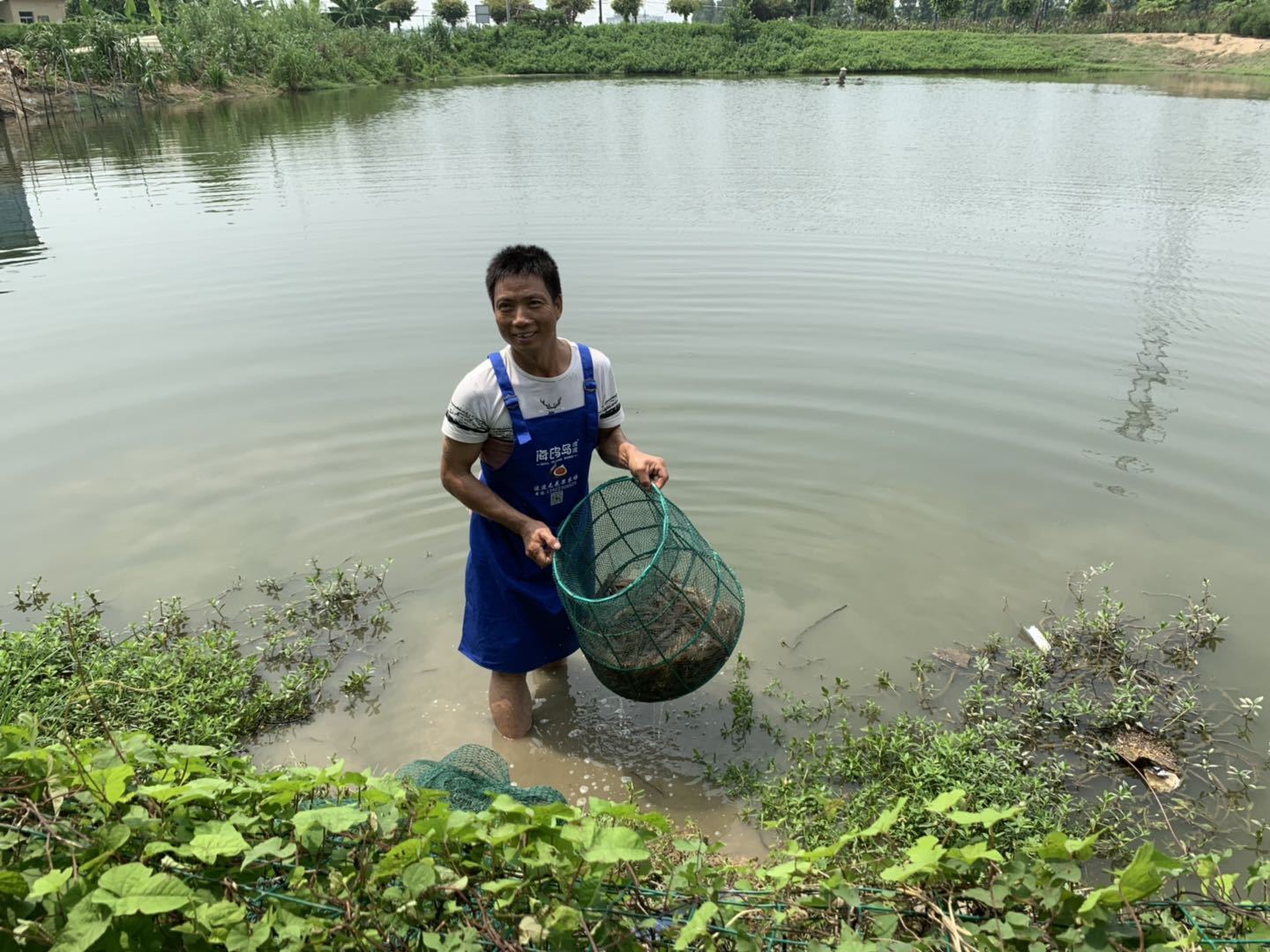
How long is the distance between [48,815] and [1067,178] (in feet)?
46.5

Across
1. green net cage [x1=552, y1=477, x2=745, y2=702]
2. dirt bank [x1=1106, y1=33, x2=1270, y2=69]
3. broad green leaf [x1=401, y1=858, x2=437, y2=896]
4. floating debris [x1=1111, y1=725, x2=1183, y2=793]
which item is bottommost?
floating debris [x1=1111, y1=725, x2=1183, y2=793]

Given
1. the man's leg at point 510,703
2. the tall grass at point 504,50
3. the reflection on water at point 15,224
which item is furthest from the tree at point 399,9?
the man's leg at point 510,703

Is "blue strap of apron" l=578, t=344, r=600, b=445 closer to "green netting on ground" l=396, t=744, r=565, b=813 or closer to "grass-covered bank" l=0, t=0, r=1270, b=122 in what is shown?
"green netting on ground" l=396, t=744, r=565, b=813

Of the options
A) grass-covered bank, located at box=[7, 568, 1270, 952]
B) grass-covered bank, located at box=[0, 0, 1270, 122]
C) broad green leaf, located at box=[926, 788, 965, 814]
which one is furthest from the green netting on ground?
grass-covered bank, located at box=[0, 0, 1270, 122]

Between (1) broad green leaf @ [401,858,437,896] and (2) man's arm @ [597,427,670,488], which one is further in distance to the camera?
(2) man's arm @ [597,427,670,488]

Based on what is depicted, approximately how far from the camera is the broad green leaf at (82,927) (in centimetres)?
130

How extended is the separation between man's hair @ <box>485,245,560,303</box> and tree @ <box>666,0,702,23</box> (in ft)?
217

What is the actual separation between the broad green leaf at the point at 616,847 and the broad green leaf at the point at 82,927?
0.77 m

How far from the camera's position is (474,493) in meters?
2.79

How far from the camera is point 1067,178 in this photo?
41.2ft

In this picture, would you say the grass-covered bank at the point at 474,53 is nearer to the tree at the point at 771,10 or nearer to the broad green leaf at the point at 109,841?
the tree at the point at 771,10

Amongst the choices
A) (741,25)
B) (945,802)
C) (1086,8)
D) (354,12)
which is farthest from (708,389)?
(1086,8)

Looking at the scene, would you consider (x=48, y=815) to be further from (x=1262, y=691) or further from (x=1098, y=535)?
(x=1098, y=535)

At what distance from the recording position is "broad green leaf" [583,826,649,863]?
4.69 feet
